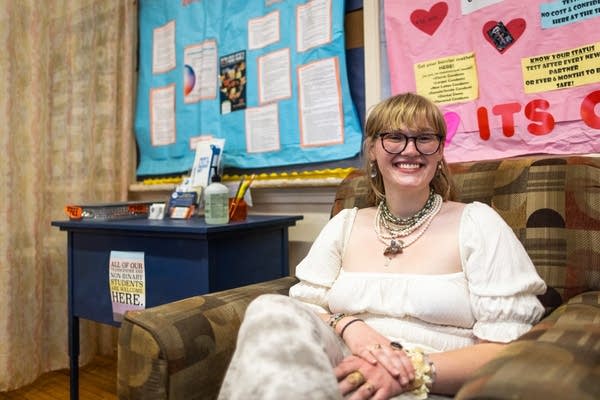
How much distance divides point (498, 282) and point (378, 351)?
260 mm

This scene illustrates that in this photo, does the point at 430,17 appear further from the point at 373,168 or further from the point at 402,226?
the point at 402,226

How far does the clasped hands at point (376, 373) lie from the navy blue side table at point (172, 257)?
0.63 m

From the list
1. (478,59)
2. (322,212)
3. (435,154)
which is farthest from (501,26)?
(322,212)

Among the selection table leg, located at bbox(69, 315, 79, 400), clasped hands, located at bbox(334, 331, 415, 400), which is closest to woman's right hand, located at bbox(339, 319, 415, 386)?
clasped hands, located at bbox(334, 331, 415, 400)

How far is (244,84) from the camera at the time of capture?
6.30 ft

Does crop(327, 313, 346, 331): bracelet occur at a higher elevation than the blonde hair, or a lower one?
lower

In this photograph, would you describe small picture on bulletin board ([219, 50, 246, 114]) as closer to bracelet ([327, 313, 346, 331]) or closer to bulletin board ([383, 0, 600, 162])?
bulletin board ([383, 0, 600, 162])

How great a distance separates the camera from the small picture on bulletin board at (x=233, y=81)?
1925mm

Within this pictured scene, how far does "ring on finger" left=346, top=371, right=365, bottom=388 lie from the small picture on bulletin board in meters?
1.36

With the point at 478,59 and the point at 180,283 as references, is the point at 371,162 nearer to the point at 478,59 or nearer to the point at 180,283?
the point at 478,59

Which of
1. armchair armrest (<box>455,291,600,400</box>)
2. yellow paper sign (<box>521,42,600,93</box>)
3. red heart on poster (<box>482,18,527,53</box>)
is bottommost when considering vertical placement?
armchair armrest (<box>455,291,600,400</box>)

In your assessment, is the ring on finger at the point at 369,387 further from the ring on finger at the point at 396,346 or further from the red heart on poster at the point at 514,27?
the red heart on poster at the point at 514,27

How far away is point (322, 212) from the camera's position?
175 centimetres

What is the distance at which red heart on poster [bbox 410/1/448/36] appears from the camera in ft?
4.79
